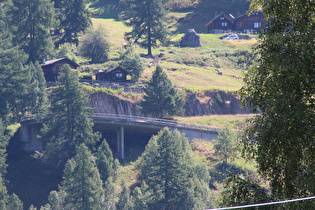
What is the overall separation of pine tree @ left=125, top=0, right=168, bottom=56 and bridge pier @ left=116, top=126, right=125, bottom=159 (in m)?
30.3

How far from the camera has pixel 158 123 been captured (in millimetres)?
61062

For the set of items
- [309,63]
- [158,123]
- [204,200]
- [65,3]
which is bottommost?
[204,200]

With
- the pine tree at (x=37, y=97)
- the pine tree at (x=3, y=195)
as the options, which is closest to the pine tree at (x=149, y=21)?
the pine tree at (x=37, y=97)

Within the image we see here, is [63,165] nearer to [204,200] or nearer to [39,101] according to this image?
[39,101]

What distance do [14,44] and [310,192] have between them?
265ft

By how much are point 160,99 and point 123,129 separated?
20.4 ft

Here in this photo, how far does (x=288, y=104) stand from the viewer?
10.6 m

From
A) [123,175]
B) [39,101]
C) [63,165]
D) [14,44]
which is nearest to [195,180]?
[123,175]

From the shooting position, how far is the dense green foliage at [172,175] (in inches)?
1948

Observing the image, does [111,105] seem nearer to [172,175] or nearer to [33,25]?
[172,175]

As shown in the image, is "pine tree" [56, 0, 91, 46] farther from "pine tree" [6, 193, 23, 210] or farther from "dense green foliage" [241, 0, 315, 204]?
"dense green foliage" [241, 0, 315, 204]

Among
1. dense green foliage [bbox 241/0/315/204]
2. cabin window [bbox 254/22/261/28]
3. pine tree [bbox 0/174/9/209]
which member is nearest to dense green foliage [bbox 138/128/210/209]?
pine tree [bbox 0/174/9/209]

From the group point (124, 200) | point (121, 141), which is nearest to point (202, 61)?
point (121, 141)

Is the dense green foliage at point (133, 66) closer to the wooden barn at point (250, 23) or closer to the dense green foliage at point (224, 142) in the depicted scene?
the dense green foliage at point (224, 142)
